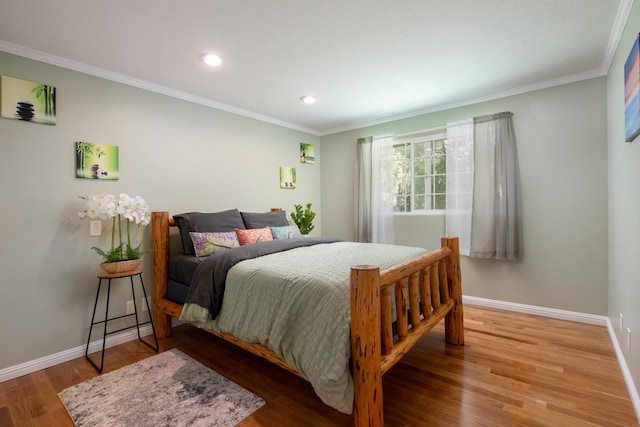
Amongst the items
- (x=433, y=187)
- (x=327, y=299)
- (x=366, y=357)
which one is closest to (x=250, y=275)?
(x=327, y=299)

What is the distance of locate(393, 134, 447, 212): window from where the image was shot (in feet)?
12.2

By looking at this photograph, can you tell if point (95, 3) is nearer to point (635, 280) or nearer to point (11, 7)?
point (11, 7)

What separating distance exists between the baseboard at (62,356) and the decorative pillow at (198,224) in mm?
870

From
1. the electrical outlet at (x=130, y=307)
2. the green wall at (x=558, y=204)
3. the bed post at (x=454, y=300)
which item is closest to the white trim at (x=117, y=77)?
the electrical outlet at (x=130, y=307)

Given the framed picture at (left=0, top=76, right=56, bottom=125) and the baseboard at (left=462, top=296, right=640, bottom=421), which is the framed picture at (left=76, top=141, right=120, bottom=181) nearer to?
the framed picture at (left=0, top=76, right=56, bottom=125)

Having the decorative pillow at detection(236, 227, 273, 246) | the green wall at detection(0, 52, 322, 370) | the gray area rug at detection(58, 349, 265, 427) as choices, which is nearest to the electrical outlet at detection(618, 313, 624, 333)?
the gray area rug at detection(58, 349, 265, 427)

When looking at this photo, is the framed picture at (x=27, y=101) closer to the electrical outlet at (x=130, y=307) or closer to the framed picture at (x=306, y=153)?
the electrical outlet at (x=130, y=307)

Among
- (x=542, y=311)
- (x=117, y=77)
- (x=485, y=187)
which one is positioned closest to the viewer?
(x=117, y=77)

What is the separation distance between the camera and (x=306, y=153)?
181 inches

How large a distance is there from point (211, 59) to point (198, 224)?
1.44m

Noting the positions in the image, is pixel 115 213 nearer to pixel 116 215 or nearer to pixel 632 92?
pixel 116 215

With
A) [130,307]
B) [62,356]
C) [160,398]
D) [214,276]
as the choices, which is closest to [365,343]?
[214,276]

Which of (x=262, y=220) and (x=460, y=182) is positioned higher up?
(x=460, y=182)

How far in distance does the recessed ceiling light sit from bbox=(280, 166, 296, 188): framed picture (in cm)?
187
